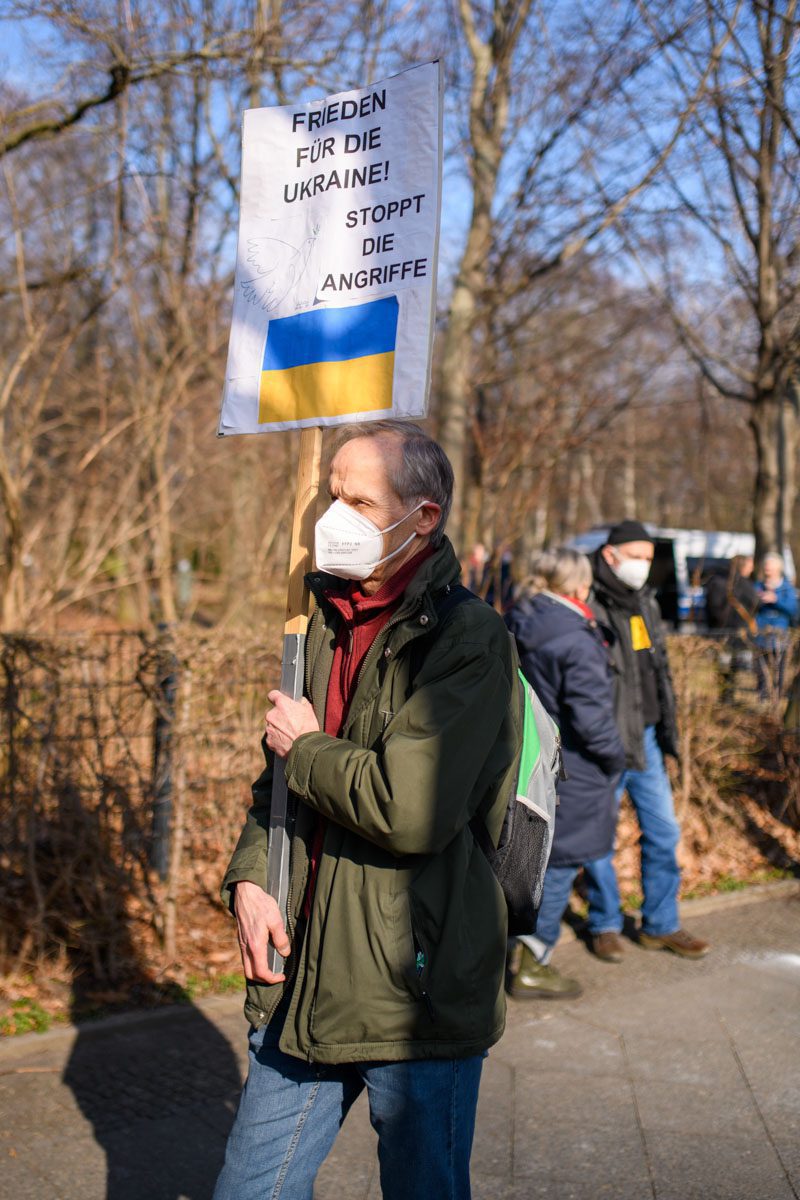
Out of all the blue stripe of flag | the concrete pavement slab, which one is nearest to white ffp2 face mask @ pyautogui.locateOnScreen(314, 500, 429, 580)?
the blue stripe of flag

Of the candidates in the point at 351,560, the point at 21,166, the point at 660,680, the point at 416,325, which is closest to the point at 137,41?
the point at 21,166

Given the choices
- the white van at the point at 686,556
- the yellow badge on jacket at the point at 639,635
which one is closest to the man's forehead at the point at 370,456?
the yellow badge on jacket at the point at 639,635

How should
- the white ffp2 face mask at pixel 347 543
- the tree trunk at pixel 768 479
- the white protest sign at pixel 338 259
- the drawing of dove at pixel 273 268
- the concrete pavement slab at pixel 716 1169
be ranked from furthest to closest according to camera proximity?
the tree trunk at pixel 768 479, the concrete pavement slab at pixel 716 1169, the drawing of dove at pixel 273 268, the white protest sign at pixel 338 259, the white ffp2 face mask at pixel 347 543

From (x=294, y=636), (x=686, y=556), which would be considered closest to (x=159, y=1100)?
(x=294, y=636)

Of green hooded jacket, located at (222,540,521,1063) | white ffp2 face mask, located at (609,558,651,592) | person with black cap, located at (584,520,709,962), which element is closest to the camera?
green hooded jacket, located at (222,540,521,1063)

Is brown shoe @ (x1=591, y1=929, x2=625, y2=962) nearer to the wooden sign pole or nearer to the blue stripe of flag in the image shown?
the wooden sign pole

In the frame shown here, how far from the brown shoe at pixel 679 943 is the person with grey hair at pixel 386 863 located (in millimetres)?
3391

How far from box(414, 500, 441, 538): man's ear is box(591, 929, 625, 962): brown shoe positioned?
3.57 metres

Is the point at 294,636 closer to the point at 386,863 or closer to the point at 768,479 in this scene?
the point at 386,863

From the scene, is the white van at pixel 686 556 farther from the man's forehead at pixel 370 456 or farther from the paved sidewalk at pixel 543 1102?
the man's forehead at pixel 370 456

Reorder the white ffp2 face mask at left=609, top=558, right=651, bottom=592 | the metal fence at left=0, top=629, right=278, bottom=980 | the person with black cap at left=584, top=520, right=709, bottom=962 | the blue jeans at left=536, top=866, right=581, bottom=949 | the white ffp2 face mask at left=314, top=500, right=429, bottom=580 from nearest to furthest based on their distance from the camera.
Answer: the white ffp2 face mask at left=314, top=500, right=429, bottom=580, the metal fence at left=0, top=629, right=278, bottom=980, the blue jeans at left=536, top=866, right=581, bottom=949, the person with black cap at left=584, top=520, right=709, bottom=962, the white ffp2 face mask at left=609, top=558, right=651, bottom=592

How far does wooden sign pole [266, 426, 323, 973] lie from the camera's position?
2311 millimetres

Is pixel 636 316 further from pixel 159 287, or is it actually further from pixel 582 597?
pixel 582 597

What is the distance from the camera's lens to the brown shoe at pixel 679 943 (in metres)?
5.32
